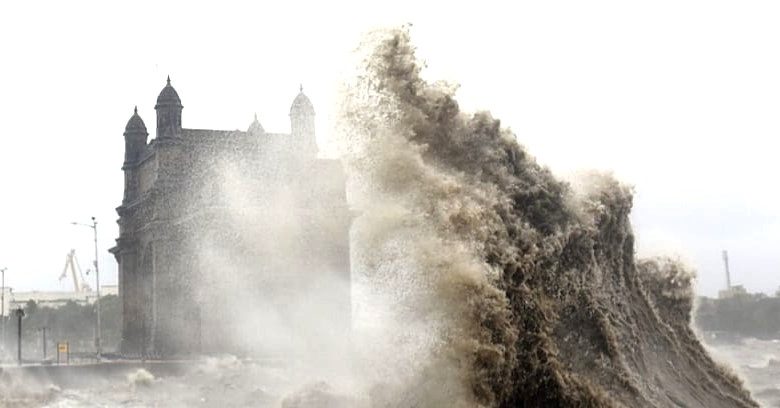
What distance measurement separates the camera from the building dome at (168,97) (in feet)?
190

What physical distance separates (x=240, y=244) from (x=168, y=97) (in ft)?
39.0

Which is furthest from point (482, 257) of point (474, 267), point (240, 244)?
point (240, 244)

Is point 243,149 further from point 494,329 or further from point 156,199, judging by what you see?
point 494,329

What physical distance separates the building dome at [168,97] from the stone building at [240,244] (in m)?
0.15

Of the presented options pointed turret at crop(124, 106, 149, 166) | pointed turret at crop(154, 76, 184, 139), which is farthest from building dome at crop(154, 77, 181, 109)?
pointed turret at crop(124, 106, 149, 166)

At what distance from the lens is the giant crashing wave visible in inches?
505

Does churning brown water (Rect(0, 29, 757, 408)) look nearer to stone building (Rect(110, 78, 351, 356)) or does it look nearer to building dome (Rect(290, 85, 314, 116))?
stone building (Rect(110, 78, 351, 356))

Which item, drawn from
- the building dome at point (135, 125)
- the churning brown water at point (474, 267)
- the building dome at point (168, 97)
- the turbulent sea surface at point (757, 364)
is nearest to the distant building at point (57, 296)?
→ the building dome at point (135, 125)

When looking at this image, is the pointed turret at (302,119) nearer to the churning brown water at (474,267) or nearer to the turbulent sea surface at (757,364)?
the turbulent sea surface at (757,364)

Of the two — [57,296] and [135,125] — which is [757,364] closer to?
[135,125]

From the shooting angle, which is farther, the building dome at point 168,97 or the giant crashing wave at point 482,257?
the building dome at point 168,97

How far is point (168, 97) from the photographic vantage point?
192 feet

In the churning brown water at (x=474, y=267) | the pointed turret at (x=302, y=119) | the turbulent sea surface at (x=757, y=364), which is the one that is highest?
the pointed turret at (x=302, y=119)

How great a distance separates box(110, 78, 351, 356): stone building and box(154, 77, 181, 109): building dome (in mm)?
150
